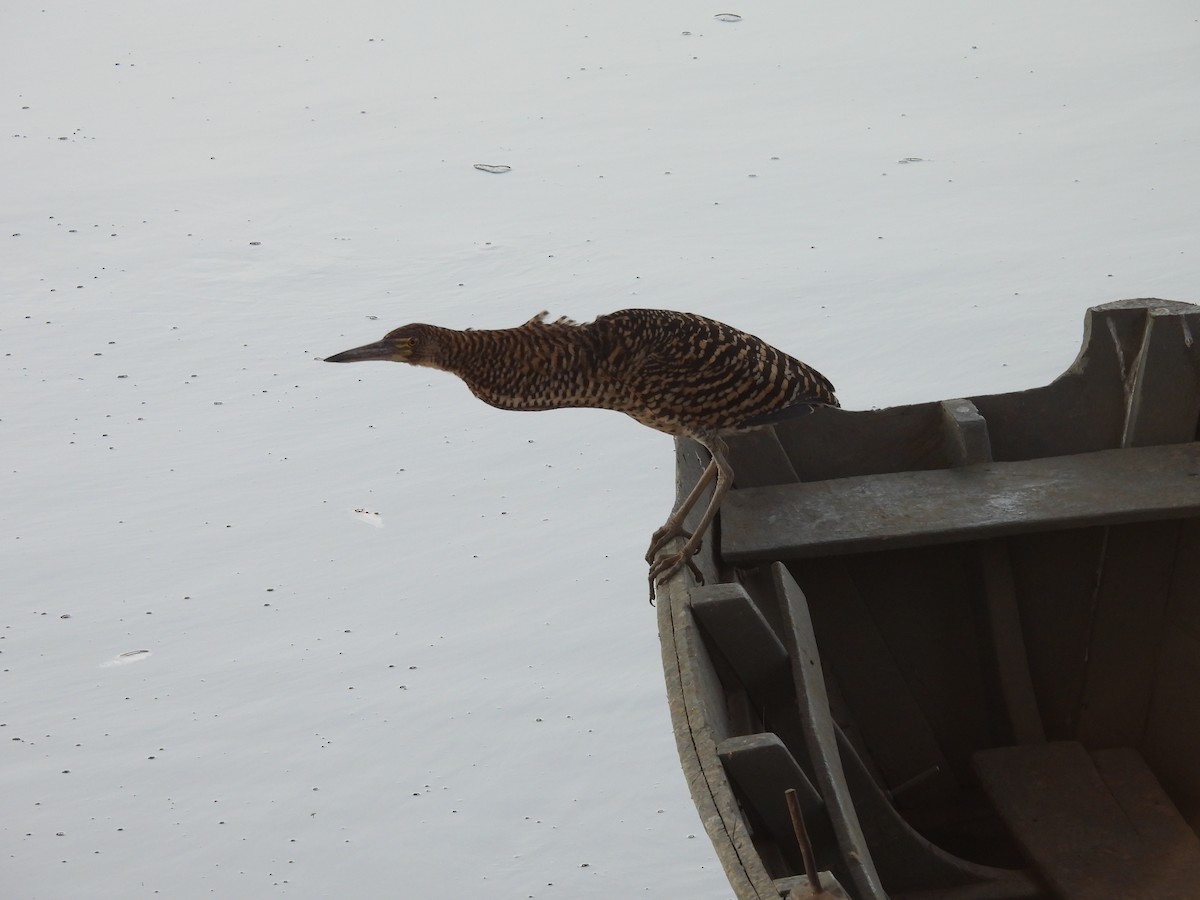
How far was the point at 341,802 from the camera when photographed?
4.91 metres

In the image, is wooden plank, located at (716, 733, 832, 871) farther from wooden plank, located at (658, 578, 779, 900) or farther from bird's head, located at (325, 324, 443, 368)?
bird's head, located at (325, 324, 443, 368)

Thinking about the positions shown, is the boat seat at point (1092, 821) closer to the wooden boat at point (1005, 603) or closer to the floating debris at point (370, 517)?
the wooden boat at point (1005, 603)

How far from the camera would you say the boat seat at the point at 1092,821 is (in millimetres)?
3207

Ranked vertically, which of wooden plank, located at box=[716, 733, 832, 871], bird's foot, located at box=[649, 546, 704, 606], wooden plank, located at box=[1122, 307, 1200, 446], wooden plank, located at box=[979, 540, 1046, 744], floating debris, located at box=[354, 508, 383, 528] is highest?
wooden plank, located at box=[1122, 307, 1200, 446]

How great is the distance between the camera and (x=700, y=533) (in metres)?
3.33

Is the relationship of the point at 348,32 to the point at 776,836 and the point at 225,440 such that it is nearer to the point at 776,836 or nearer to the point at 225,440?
the point at 225,440

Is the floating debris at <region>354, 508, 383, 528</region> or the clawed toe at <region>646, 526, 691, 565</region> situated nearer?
the clawed toe at <region>646, 526, 691, 565</region>

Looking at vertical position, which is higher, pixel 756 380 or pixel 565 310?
pixel 756 380

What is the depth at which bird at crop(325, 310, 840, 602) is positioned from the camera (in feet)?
10.7

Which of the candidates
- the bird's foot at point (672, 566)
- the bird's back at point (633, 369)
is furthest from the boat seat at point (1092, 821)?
the bird's back at point (633, 369)

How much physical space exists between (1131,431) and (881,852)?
130 centimetres

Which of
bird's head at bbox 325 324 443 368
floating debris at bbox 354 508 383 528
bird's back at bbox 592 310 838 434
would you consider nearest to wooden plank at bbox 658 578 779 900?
bird's back at bbox 592 310 838 434

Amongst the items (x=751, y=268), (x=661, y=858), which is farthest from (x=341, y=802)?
(x=751, y=268)

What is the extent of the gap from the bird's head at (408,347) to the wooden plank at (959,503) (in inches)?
34.1
